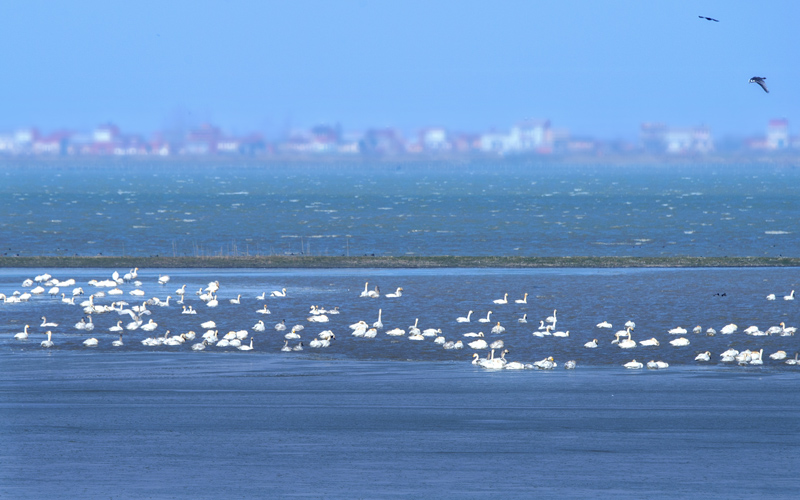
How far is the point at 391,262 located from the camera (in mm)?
56000

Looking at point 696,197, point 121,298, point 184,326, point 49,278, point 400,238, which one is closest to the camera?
point 184,326

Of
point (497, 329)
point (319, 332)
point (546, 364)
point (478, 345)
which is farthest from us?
point (319, 332)

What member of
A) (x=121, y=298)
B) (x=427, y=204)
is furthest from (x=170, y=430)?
(x=427, y=204)

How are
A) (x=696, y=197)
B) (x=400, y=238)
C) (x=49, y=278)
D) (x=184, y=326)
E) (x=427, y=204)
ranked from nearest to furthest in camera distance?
(x=184, y=326) → (x=49, y=278) → (x=400, y=238) → (x=427, y=204) → (x=696, y=197)

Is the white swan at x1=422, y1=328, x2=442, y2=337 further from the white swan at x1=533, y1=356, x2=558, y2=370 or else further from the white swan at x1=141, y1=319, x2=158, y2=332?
the white swan at x1=141, y1=319, x2=158, y2=332

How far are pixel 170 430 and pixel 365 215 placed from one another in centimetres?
9095

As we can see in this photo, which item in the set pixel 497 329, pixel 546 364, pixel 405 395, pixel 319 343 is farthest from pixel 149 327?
pixel 546 364

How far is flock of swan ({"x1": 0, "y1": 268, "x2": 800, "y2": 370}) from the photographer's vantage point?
30.8 metres

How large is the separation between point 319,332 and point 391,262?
20.4 metres

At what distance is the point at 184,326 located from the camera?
37125mm

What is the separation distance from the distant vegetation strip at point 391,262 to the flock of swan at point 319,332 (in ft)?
40.6

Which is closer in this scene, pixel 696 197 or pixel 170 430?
pixel 170 430

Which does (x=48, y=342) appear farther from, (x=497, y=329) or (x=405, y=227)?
(x=405, y=227)

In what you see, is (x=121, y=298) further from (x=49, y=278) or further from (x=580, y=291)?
(x=580, y=291)
